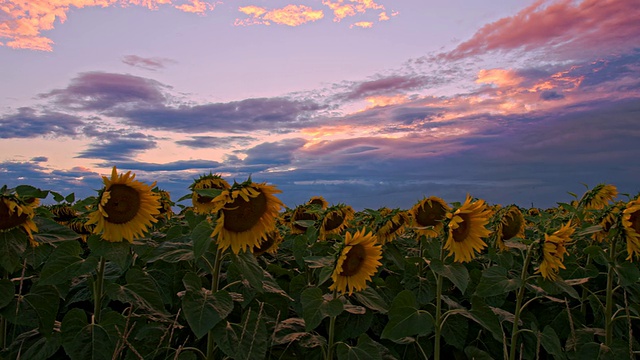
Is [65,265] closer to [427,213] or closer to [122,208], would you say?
[122,208]

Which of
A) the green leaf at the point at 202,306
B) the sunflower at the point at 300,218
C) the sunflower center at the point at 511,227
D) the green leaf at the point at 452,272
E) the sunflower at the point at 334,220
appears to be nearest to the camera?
the green leaf at the point at 202,306

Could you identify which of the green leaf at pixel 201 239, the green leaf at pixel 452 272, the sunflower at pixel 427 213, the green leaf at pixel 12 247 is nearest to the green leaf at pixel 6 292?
the green leaf at pixel 12 247

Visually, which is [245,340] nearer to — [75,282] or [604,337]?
[75,282]

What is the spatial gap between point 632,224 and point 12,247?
5.71 m

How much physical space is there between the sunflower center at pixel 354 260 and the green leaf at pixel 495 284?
3.91ft

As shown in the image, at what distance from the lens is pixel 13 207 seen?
383 centimetres

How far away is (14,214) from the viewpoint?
3.95 meters

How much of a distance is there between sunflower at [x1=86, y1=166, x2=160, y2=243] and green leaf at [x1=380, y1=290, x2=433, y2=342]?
216 cm

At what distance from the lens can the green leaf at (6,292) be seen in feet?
13.0

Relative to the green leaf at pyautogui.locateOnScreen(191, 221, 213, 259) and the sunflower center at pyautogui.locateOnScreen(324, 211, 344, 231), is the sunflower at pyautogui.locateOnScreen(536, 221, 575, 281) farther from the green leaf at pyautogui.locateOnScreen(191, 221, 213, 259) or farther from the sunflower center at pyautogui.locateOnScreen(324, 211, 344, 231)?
the green leaf at pyautogui.locateOnScreen(191, 221, 213, 259)

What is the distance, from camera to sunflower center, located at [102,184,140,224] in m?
4.06

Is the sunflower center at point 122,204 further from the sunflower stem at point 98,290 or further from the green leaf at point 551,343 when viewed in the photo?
the green leaf at point 551,343

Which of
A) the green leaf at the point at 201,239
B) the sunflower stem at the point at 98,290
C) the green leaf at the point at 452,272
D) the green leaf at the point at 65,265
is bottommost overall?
the green leaf at the point at 452,272

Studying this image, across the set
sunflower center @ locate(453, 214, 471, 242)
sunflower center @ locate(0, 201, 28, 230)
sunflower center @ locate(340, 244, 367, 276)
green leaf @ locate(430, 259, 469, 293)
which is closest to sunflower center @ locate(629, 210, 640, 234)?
sunflower center @ locate(453, 214, 471, 242)
